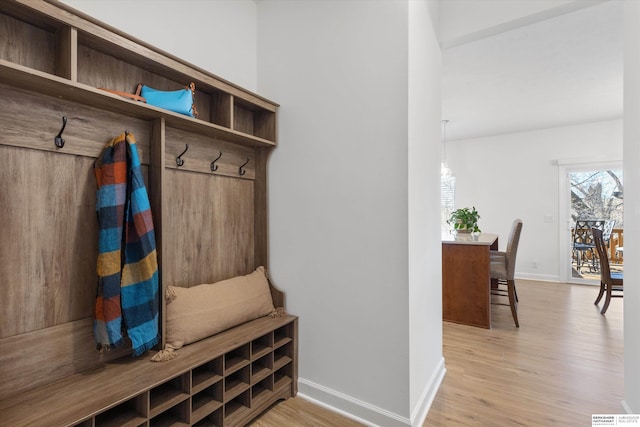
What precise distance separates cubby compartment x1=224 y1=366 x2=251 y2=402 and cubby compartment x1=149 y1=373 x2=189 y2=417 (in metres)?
0.25

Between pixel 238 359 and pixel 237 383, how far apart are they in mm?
133

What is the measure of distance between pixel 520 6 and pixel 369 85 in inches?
42.0

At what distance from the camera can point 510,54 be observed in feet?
9.48

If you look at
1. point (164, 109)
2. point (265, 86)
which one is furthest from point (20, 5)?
point (265, 86)

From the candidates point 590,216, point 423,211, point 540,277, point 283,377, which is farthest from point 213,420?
point 590,216

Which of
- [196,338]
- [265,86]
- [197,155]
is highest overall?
[265,86]

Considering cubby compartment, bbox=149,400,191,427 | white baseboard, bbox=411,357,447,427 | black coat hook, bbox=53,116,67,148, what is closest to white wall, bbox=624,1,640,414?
white baseboard, bbox=411,357,447,427

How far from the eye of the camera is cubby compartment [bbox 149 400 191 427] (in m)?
1.39

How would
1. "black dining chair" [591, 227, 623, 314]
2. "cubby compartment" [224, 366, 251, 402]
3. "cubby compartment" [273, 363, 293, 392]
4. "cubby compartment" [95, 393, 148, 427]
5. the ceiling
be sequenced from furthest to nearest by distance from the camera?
"black dining chair" [591, 227, 623, 314] → the ceiling → "cubby compartment" [273, 363, 293, 392] → "cubby compartment" [224, 366, 251, 402] → "cubby compartment" [95, 393, 148, 427]

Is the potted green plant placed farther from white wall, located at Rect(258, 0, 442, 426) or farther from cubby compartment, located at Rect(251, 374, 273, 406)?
cubby compartment, located at Rect(251, 374, 273, 406)

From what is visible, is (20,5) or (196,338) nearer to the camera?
(20,5)

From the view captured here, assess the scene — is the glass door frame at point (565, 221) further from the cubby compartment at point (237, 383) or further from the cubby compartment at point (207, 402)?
the cubby compartment at point (207, 402)

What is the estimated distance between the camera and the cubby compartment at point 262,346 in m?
1.74

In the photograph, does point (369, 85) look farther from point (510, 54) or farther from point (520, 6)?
point (510, 54)
